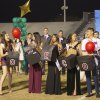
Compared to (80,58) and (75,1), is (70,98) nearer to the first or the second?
(80,58)

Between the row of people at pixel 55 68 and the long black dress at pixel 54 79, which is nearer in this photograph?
the row of people at pixel 55 68

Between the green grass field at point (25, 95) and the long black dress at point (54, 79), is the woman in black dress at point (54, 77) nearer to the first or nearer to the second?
the long black dress at point (54, 79)

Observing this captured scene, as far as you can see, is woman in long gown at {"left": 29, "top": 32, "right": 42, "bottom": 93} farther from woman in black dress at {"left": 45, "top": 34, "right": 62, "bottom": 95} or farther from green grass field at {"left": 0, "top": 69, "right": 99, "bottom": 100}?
woman in black dress at {"left": 45, "top": 34, "right": 62, "bottom": 95}

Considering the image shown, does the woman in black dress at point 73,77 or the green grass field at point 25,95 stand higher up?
the woman in black dress at point 73,77

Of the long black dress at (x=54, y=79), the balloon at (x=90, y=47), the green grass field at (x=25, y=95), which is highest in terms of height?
the balloon at (x=90, y=47)

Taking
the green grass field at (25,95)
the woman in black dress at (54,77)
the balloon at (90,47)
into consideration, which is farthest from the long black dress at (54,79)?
the balloon at (90,47)

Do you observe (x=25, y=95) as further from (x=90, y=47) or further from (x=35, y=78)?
(x=90, y=47)

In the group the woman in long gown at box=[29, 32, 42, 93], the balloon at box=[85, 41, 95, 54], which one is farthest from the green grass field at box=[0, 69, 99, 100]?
the balloon at box=[85, 41, 95, 54]

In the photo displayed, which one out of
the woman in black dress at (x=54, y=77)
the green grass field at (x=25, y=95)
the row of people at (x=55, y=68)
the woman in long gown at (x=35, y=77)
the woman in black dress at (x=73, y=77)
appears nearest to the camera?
the green grass field at (x=25, y=95)

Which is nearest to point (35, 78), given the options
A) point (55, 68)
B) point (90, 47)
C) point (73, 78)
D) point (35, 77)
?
point (35, 77)

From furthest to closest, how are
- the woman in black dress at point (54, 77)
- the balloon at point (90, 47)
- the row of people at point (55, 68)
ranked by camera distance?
the woman in black dress at point (54, 77) → the row of people at point (55, 68) → the balloon at point (90, 47)

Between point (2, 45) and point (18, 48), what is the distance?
431 cm

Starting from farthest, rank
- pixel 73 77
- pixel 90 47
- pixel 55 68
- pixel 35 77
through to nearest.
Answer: pixel 35 77 → pixel 55 68 → pixel 73 77 → pixel 90 47

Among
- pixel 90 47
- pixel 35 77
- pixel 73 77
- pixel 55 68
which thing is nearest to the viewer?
pixel 90 47
